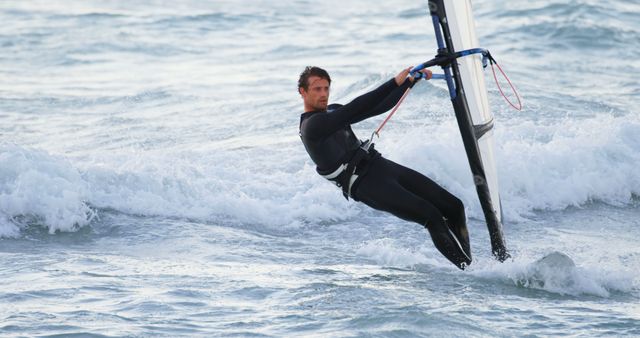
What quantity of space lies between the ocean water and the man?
0.36 metres

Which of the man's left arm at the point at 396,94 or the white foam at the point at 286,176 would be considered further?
the white foam at the point at 286,176

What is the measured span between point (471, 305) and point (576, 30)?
1380cm

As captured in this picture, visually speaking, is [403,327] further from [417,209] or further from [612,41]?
[612,41]

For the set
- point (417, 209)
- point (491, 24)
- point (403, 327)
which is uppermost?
point (491, 24)

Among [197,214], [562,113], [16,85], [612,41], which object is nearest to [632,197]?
[562,113]

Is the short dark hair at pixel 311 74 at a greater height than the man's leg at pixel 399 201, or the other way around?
the short dark hair at pixel 311 74

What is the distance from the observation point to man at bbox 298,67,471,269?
604cm

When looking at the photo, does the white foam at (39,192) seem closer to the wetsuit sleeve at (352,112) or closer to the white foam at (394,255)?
the white foam at (394,255)

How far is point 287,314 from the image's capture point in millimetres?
5492

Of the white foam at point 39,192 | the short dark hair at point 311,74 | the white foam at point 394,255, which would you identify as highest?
the short dark hair at point 311,74

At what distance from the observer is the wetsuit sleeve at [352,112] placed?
19.0ft

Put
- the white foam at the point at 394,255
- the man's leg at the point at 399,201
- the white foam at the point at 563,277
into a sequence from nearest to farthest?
1. the white foam at the point at 563,277
2. the man's leg at the point at 399,201
3. the white foam at the point at 394,255

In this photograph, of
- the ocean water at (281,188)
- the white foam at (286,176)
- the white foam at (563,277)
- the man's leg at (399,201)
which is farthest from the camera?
the white foam at (286,176)

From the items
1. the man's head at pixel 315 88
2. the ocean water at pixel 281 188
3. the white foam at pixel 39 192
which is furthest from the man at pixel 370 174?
the white foam at pixel 39 192
